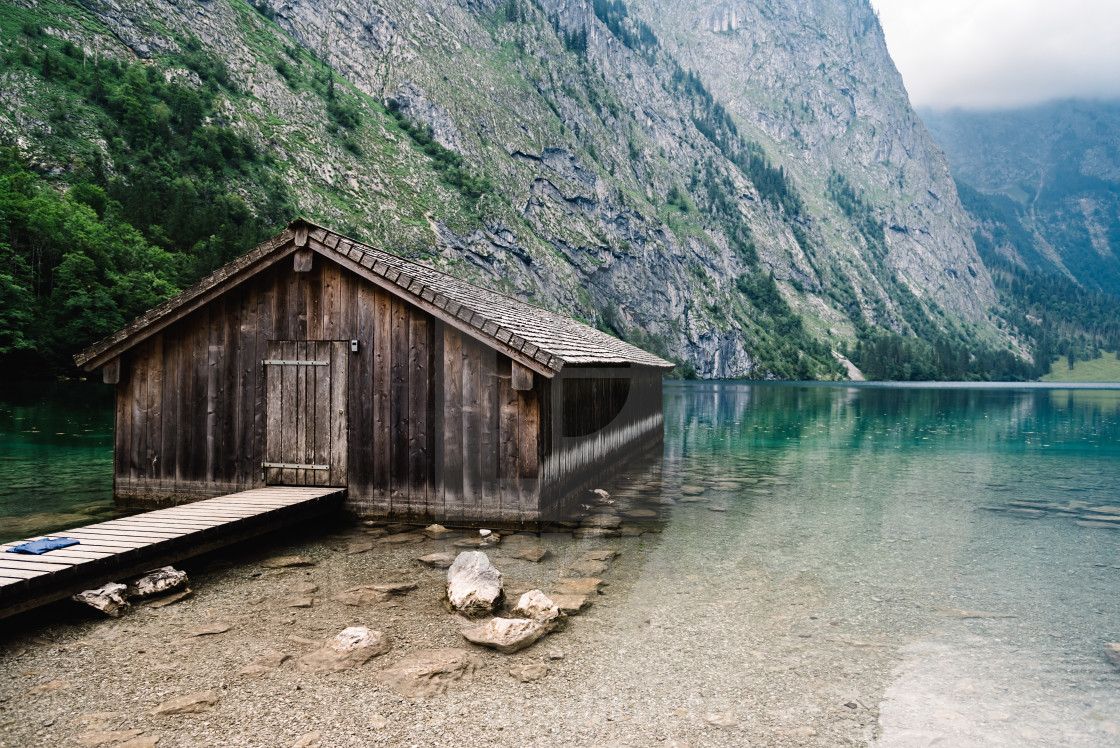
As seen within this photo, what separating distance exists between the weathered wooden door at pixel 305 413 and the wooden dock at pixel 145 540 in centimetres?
37

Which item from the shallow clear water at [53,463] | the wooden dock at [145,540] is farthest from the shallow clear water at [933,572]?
the shallow clear water at [53,463]

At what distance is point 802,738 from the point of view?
4.97m

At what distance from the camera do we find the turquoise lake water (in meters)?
5.64

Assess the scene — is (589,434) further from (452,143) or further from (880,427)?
(452,143)

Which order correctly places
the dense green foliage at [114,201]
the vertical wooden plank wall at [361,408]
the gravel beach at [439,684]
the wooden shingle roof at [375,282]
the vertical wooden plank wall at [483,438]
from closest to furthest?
the gravel beach at [439,684]
the wooden shingle roof at [375,282]
the vertical wooden plank wall at [483,438]
the vertical wooden plank wall at [361,408]
the dense green foliage at [114,201]

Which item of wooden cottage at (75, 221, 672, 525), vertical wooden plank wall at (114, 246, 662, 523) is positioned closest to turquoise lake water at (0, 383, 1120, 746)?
vertical wooden plank wall at (114, 246, 662, 523)

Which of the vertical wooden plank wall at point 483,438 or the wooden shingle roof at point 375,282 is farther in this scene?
the vertical wooden plank wall at point 483,438

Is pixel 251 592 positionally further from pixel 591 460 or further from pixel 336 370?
pixel 591 460

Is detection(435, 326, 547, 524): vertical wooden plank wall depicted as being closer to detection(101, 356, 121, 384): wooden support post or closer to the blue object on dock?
the blue object on dock

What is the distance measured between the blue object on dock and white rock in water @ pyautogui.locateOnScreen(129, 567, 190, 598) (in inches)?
34.3

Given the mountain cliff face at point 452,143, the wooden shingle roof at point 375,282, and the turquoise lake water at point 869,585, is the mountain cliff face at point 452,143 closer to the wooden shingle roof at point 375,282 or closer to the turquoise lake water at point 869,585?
the wooden shingle roof at point 375,282

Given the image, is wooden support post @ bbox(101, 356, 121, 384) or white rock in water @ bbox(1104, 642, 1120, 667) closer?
white rock in water @ bbox(1104, 642, 1120, 667)

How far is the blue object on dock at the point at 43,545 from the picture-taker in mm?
7430

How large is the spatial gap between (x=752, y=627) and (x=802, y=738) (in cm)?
252
